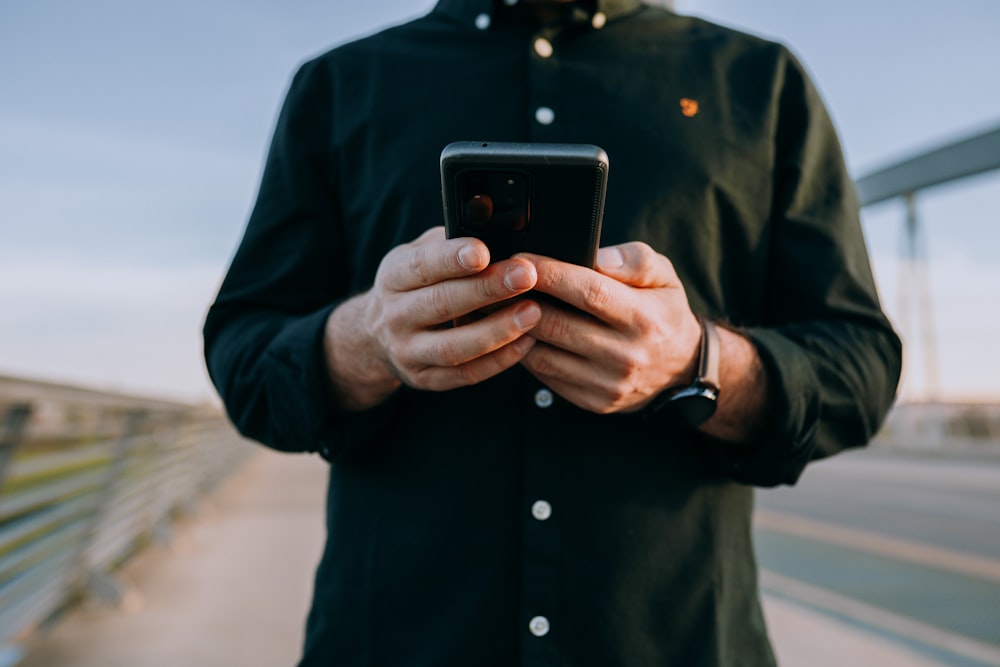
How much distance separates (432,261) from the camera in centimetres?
86

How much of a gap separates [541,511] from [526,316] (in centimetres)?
43

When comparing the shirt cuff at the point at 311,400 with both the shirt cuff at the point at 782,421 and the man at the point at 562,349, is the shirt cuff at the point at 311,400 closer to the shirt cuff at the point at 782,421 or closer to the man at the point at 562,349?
the man at the point at 562,349

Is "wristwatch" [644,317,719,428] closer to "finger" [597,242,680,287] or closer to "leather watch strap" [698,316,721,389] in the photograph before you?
"leather watch strap" [698,316,721,389]

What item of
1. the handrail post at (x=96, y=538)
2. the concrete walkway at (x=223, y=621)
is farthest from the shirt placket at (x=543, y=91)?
the handrail post at (x=96, y=538)

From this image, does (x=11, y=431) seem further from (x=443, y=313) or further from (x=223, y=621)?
(x=443, y=313)

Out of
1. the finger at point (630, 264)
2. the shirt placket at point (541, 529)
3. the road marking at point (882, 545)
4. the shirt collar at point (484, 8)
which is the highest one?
the shirt collar at point (484, 8)

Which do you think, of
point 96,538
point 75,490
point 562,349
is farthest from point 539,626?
point 96,538

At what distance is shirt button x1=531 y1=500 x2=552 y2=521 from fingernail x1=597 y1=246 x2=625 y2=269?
43cm

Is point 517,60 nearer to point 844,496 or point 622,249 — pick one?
point 622,249

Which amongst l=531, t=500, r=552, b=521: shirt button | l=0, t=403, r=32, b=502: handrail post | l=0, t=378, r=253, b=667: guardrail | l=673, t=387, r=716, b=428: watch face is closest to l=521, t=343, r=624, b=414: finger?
l=673, t=387, r=716, b=428: watch face

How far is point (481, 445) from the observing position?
124 centimetres

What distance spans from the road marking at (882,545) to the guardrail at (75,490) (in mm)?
5309

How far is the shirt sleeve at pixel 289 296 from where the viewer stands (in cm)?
121

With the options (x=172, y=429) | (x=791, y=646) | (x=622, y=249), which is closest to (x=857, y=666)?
(x=791, y=646)
